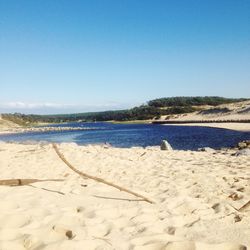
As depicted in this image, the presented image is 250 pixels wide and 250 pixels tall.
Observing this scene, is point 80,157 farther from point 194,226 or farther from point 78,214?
point 194,226

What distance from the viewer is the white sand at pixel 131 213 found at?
3.55 m

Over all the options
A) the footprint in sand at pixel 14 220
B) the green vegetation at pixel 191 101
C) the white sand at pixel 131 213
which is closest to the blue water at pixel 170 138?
the white sand at pixel 131 213

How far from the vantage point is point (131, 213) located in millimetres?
4699

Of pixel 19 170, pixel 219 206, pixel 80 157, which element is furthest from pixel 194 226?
pixel 80 157

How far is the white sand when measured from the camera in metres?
3.55

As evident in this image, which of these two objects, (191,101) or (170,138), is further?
(191,101)

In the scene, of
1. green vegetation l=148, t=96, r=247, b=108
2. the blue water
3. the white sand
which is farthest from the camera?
green vegetation l=148, t=96, r=247, b=108

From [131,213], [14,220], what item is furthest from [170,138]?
[14,220]

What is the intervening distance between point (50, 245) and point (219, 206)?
2.60 metres

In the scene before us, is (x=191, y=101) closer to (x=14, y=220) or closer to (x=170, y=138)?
(x=170, y=138)

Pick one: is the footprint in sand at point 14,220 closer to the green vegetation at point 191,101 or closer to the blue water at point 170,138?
the blue water at point 170,138

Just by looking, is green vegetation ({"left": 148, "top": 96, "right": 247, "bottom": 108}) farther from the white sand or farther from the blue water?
the white sand

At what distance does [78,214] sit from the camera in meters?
4.64

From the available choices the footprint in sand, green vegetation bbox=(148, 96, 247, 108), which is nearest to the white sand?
the footprint in sand
